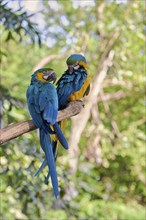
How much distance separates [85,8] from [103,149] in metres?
1.26

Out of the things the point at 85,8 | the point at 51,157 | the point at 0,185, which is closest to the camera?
the point at 51,157

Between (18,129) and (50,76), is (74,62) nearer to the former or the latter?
(50,76)

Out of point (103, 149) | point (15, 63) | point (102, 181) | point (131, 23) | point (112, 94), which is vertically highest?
point (131, 23)

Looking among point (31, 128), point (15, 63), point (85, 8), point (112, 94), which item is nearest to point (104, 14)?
point (85, 8)

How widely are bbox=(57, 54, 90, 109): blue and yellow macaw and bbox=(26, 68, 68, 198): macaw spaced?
7 cm

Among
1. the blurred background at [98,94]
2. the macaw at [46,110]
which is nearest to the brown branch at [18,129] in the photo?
the macaw at [46,110]

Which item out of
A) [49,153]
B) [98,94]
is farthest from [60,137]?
[98,94]

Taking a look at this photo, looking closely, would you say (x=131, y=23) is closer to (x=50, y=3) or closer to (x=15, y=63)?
(x=50, y=3)

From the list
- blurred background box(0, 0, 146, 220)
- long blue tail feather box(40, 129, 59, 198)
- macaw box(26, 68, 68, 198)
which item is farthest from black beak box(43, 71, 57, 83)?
blurred background box(0, 0, 146, 220)

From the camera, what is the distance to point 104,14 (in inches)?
156

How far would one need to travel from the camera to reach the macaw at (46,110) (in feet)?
3.12

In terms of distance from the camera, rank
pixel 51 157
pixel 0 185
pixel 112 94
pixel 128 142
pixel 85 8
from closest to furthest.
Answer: pixel 51 157 → pixel 0 185 → pixel 85 8 → pixel 128 142 → pixel 112 94

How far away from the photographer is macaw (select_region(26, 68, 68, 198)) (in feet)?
3.12

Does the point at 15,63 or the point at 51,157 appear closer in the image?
the point at 51,157
